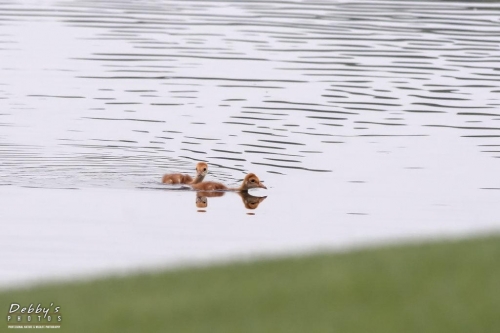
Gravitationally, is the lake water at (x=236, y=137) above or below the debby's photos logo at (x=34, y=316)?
below

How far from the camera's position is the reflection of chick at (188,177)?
18453mm

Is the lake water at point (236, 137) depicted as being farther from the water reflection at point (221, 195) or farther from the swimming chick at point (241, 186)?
the swimming chick at point (241, 186)

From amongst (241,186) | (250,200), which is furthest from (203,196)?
(250,200)

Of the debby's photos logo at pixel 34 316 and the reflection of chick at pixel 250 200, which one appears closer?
the debby's photos logo at pixel 34 316

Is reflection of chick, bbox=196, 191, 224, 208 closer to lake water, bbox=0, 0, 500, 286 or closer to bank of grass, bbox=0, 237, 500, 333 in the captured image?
lake water, bbox=0, 0, 500, 286

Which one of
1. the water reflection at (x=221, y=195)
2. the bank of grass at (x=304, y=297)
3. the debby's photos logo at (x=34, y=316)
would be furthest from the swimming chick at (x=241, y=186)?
the debby's photos logo at (x=34, y=316)

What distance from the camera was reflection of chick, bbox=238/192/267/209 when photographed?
17625 millimetres

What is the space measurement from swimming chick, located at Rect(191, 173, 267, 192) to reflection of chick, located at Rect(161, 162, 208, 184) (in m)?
0.15

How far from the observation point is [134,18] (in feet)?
138

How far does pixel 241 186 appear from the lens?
1822 cm

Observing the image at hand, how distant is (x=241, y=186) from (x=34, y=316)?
881 cm

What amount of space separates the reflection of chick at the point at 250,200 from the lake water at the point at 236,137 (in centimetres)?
4

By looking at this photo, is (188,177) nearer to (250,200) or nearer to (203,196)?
(203,196)

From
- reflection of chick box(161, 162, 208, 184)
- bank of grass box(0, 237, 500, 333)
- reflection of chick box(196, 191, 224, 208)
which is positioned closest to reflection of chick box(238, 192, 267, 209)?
reflection of chick box(196, 191, 224, 208)
